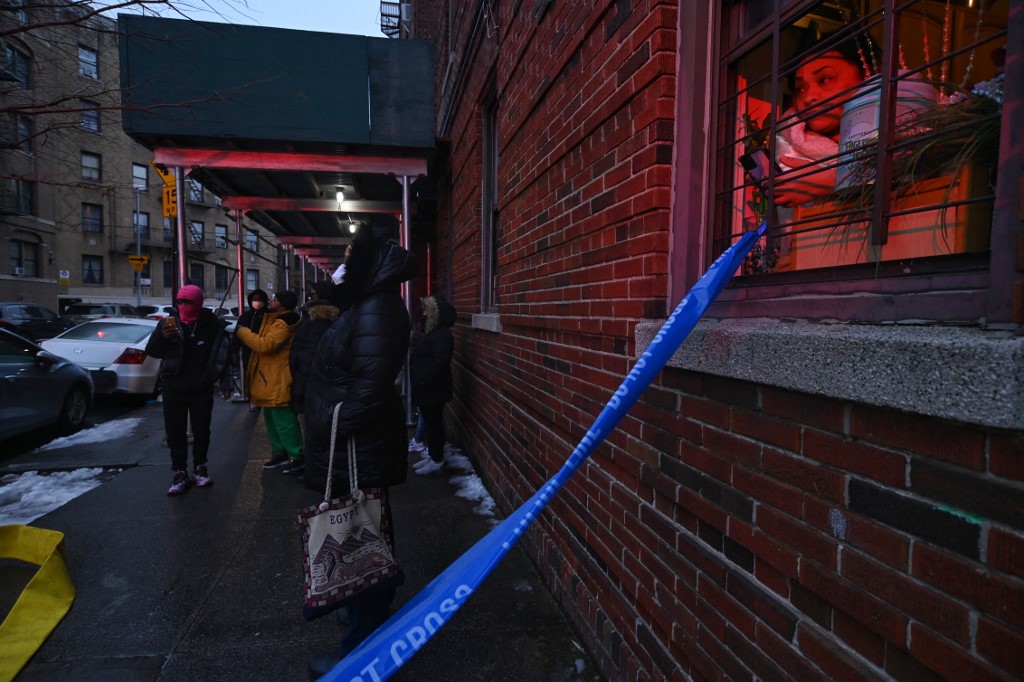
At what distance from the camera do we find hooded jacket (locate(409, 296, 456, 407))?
5.11 m

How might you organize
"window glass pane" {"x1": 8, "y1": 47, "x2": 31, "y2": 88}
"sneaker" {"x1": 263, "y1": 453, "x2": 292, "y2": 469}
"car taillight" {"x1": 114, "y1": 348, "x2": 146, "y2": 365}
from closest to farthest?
"window glass pane" {"x1": 8, "y1": 47, "x2": 31, "y2": 88}, "sneaker" {"x1": 263, "y1": 453, "x2": 292, "y2": 469}, "car taillight" {"x1": 114, "y1": 348, "x2": 146, "y2": 365}

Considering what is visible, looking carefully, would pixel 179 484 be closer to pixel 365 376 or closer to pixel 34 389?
pixel 34 389

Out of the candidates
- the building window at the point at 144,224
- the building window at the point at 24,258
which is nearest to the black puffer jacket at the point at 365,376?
the building window at the point at 24,258

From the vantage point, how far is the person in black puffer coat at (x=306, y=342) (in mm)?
4688

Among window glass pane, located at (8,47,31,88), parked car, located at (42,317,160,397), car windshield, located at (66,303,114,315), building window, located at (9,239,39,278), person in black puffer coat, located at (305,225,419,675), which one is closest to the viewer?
person in black puffer coat, located at (305,225,419,675)

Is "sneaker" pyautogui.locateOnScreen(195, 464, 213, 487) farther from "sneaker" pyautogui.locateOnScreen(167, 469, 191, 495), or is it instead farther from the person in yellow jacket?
the person in yellow jacket

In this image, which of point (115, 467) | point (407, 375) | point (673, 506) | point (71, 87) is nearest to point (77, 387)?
point (115, 467)

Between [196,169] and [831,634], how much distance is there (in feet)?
25.9

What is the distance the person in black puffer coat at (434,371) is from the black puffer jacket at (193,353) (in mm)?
1745

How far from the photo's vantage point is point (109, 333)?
923 cm

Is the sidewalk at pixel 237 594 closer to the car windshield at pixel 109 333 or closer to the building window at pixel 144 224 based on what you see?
the car windshield at pixel 109 333

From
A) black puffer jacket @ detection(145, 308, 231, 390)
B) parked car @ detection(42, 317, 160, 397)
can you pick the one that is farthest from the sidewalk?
parked car @ detection(42, 317, 160, 397)

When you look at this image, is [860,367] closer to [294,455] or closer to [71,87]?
[294,455]

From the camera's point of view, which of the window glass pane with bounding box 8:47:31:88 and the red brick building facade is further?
the window glass pane with bounding box 8:47:31:88
